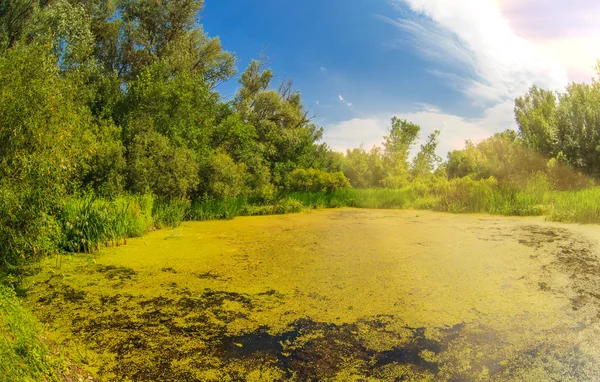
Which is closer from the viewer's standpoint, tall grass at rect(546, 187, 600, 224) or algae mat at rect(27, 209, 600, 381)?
algae mat at rect(27, 209, 600, 381)

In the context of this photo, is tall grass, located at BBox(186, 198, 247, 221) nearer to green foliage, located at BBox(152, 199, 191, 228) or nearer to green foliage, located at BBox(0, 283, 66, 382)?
green foliage, located at BBox(152, 199, 191, 228)

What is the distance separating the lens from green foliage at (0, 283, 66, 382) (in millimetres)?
2043

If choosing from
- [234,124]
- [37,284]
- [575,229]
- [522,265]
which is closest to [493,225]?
[575,229]

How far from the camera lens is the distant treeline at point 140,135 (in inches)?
172

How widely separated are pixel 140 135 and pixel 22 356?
869 cm

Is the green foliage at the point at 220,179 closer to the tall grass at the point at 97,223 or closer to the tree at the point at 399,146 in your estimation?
the tall grass at the point at 97,223

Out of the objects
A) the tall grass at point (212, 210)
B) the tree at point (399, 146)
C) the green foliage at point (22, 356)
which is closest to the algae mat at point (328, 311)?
the green foliage at point (22, 356)

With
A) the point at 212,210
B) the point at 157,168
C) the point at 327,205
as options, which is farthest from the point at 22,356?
the point at 327,205

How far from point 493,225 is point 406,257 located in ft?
15.5

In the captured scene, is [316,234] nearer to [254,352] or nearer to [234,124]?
[254,352]

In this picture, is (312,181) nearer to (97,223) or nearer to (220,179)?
(220,179)

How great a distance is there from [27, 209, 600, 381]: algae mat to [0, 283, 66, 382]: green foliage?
349 mm

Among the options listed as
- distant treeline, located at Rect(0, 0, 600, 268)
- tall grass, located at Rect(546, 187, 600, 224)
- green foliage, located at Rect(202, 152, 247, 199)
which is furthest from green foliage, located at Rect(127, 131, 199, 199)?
tall grass, located at Rect(546, 187, 600, 224)

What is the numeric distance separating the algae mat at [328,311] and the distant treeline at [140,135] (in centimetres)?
115
